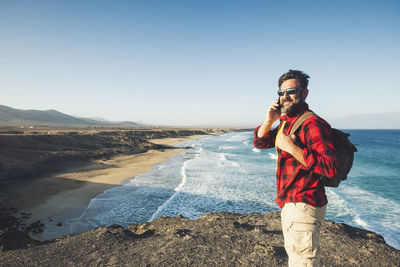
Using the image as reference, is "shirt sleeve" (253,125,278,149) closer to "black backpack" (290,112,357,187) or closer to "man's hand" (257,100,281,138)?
"man's hand" (257,100,281,138)

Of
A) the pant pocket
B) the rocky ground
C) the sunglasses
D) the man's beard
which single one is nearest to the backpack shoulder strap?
the man's beard

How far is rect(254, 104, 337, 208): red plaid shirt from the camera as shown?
1.85 meters

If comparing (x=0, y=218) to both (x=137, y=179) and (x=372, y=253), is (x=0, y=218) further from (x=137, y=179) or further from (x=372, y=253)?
(x=372, y=253)

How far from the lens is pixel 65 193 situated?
13016 mm

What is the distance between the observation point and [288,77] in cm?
233

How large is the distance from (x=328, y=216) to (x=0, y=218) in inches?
622

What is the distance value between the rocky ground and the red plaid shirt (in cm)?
359

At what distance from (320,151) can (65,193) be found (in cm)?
1534

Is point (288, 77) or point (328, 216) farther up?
point (288, 77)

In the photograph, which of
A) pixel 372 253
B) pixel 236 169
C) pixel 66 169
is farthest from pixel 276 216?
pixel 66 169

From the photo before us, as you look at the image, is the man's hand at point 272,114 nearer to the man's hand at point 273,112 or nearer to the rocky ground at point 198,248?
the man's hand at point 273,112

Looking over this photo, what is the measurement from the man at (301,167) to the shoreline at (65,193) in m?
9.31

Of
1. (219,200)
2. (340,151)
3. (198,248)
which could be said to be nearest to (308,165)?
(340,151)

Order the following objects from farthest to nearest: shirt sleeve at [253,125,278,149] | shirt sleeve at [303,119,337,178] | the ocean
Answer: the ocean < shirt sleeve at [253,125,278,149] < shirt sleeve at [303,119,337,178]
